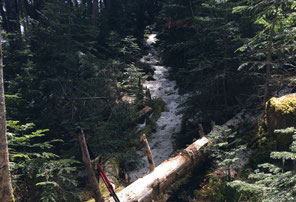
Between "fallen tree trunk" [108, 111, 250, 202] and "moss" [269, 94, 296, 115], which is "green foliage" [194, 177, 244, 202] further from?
"moss" [269, 94, 296, 115]

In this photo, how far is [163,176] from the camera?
6.06m

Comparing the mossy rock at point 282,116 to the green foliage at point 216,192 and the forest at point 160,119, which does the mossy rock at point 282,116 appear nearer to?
the forest at point 160,119

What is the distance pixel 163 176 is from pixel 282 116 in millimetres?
3903

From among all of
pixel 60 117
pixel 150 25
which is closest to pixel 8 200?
pixel 60 117

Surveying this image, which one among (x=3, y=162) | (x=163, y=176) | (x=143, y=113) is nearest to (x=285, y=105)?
(x=163, y=176)

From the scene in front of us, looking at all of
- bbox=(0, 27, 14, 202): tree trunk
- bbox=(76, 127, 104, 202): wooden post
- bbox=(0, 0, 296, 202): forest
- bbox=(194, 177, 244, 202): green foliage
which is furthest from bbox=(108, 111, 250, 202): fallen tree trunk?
bbox=(0, 27, 14, 202): tree trunk

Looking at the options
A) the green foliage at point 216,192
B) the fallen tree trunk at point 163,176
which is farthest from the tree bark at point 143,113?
the green foliage at point 216,192

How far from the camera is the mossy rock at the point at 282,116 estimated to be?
227 inches

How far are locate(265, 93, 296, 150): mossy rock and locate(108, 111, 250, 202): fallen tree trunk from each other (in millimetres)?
1533

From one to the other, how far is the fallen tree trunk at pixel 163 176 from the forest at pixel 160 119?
0.03 m

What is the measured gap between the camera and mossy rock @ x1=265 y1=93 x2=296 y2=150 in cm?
577

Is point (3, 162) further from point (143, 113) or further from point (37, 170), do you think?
point (143, 113)

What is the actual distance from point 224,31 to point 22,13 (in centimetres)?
1438

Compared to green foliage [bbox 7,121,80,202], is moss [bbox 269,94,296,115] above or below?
above
